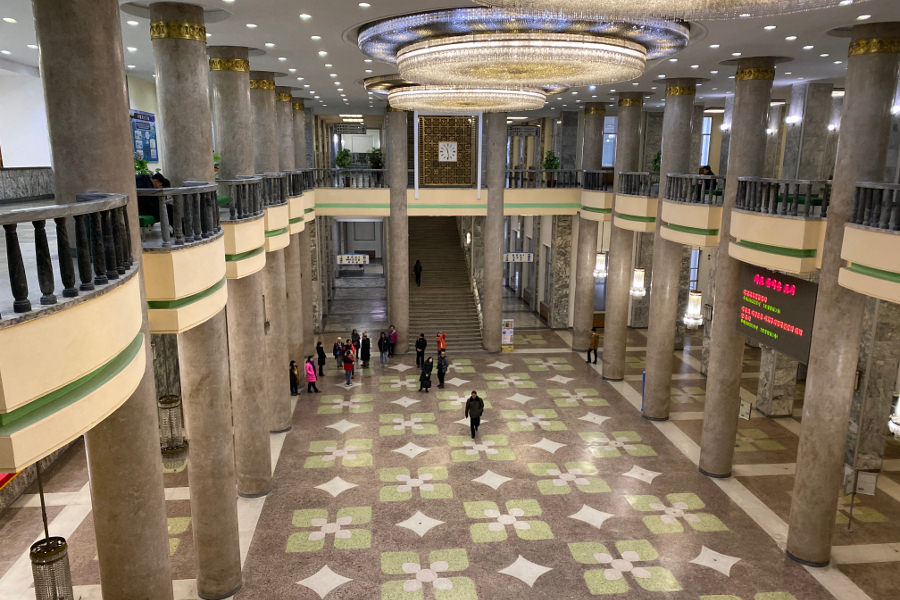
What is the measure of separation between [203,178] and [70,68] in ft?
10.9

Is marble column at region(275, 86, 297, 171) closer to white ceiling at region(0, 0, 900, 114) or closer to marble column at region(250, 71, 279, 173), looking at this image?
white ceiling at region(0, 0, 900, 114)

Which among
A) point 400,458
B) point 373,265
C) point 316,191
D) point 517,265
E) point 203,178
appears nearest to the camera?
point 203,178

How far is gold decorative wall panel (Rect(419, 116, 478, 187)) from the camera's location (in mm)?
19953

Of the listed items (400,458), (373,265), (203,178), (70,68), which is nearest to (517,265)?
(373,265)

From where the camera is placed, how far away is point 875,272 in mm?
7699

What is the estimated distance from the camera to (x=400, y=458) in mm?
12711

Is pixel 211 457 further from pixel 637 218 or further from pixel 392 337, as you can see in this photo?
pixel 637 218

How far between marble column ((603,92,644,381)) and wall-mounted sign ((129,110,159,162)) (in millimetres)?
11129

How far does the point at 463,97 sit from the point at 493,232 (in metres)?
7.94

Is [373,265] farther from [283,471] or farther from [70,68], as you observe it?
[70,68]

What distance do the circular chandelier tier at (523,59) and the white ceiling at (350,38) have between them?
0.60 metres

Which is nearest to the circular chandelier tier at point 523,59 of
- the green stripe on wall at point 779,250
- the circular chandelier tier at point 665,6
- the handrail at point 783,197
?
the circular chandelier tier at point 665,6

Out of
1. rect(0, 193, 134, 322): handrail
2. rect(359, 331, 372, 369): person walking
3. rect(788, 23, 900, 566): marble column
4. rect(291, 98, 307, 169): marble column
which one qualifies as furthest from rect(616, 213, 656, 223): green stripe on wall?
rect(0, 193, 134, 322): handrail

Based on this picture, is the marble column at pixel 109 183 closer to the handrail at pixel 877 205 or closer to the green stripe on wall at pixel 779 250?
the handrail at pixel 877 205
